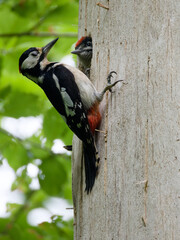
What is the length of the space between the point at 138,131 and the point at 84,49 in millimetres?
1256

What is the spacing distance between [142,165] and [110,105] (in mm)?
625

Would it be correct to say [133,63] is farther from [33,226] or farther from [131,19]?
[33,226]

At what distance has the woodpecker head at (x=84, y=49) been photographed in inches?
142

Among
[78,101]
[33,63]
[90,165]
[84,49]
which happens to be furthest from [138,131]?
[33,63]

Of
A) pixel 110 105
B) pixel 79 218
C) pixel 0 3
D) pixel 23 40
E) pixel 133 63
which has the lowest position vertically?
pixel 79 218

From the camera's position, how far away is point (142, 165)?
2578mm

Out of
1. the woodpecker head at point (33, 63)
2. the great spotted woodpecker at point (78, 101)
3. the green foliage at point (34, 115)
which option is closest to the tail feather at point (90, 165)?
the great spotted woodpecker at point (78, 101)

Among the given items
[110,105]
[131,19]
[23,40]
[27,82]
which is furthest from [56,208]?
[131,19]

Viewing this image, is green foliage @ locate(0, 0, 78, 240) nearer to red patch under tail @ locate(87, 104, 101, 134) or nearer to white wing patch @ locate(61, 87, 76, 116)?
white wing patch @ locate(61, 87, 76, 116)

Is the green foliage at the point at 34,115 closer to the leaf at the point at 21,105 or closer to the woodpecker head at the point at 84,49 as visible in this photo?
the leaf at the point at 21,105

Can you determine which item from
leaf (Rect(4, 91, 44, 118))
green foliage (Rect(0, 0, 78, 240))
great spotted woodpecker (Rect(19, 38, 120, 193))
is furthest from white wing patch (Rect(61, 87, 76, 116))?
leaf (Rect(4, 91, 44, 118))

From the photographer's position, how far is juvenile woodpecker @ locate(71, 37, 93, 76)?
3611mm

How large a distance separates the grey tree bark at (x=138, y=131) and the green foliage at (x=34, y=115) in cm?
73

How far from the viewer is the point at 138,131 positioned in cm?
266
